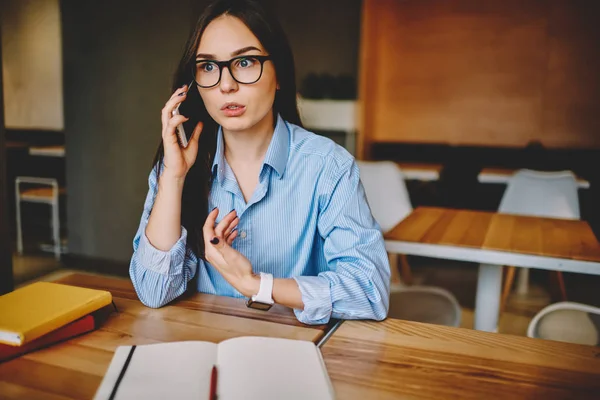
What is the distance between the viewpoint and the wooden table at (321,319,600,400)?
0.89 meters

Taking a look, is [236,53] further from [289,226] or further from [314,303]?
[314,303]

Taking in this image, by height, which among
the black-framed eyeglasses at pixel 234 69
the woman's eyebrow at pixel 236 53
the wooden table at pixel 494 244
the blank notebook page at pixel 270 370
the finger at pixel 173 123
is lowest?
the wooden table at pixel 494 244

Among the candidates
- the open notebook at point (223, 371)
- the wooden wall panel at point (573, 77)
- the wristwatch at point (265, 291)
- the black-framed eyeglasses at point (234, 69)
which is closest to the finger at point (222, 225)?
the wristwatch at point (265, 291)

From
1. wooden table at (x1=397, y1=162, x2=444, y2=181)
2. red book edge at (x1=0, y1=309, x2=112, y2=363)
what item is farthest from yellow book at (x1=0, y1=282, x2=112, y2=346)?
wooden table at (x1=397, y1=162, x2=444, y2=181)

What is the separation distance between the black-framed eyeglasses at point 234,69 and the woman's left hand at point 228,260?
0.39 m

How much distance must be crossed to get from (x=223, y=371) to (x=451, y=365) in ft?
1.34

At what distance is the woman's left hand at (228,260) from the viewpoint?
1.16 meters

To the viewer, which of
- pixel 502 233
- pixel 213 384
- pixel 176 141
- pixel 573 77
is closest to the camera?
pixel 213 384

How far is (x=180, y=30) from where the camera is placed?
157 inches

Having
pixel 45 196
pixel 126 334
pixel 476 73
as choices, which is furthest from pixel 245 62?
pixel 476 73

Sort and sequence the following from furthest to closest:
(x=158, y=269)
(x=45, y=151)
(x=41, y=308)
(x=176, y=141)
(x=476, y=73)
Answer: (x=476, y=73) → (x=45, y=151) → (x=176, y=141) → (x=158, y=269) → (x=41, y=308)

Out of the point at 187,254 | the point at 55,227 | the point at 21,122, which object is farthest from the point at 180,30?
the point at 187,254

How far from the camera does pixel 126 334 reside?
109 centimetres

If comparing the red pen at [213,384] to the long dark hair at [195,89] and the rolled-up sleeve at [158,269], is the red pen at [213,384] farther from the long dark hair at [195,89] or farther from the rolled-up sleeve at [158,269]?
the long dark hair at [195,89]
